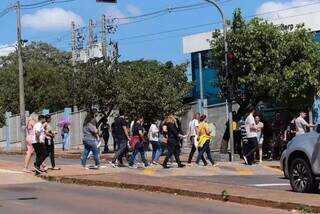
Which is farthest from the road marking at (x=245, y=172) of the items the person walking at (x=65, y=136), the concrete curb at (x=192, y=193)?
the person walking at (x=65, y=136)

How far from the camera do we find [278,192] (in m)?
12.9

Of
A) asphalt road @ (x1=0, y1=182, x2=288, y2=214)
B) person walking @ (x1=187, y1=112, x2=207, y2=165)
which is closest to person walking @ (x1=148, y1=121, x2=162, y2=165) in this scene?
person walking @ (x1=187, y1=112, x2=207, y2=165)

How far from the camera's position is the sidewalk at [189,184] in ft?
38.0

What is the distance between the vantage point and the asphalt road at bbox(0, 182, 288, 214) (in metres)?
11.4

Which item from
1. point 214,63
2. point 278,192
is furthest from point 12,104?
point 278,192

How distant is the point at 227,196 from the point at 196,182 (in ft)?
9.43

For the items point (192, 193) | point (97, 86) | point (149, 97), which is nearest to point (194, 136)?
point (149, 97)

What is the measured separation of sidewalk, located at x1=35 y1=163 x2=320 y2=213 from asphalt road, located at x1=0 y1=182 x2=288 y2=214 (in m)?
0.25

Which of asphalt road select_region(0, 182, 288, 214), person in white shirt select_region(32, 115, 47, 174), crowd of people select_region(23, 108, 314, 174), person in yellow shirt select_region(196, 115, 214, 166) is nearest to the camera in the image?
asphalt road select_region(0, 182, 288, 214)

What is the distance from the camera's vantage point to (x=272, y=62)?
25156mm

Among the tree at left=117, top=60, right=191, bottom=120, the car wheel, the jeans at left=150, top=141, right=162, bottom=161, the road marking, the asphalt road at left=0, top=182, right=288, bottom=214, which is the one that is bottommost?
the asphalt road at left=0, top=182, right=288, bottom=214

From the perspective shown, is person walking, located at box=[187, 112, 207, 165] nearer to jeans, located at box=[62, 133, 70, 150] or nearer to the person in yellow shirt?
the person in yellow shirt

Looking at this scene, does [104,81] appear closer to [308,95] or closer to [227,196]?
[308,95]

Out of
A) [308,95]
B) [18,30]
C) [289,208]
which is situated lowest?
[289,208]
